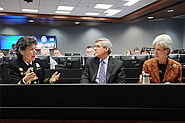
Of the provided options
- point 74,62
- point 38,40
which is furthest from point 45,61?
point 38,40

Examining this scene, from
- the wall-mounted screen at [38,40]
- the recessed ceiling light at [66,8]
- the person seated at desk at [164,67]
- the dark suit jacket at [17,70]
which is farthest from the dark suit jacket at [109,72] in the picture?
the wall-mounted screen at [38,40]

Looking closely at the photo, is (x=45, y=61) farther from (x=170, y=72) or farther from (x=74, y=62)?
(x=170, y=72)

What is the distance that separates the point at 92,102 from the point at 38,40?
10.6m

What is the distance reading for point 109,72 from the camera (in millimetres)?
2215

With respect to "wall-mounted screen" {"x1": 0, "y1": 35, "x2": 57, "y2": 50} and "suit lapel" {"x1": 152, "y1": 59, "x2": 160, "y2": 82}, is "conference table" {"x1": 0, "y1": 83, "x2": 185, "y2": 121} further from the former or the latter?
"wall-mounted screen" {"x1": 0, "y1": 35, "x2": 57, "y2": 50}

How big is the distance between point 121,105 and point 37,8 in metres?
7.42

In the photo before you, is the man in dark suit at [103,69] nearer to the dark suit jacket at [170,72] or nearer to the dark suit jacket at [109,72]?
the dark suit jacket at [109,72]

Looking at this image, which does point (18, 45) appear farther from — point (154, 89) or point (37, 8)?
point (37, 8)

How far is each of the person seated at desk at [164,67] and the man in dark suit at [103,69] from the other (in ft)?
1.23

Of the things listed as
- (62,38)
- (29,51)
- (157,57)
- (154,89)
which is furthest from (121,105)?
(62,38)

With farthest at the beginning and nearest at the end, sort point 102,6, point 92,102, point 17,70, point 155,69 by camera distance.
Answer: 1. point 102,6
2. point 155,69
3. point 17,70
4. point 92,102

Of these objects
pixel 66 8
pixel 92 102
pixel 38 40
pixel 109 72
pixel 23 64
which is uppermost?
pixel 66 8

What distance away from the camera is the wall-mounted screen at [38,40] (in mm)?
10742

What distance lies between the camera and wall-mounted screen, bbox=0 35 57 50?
10742 millimetres
